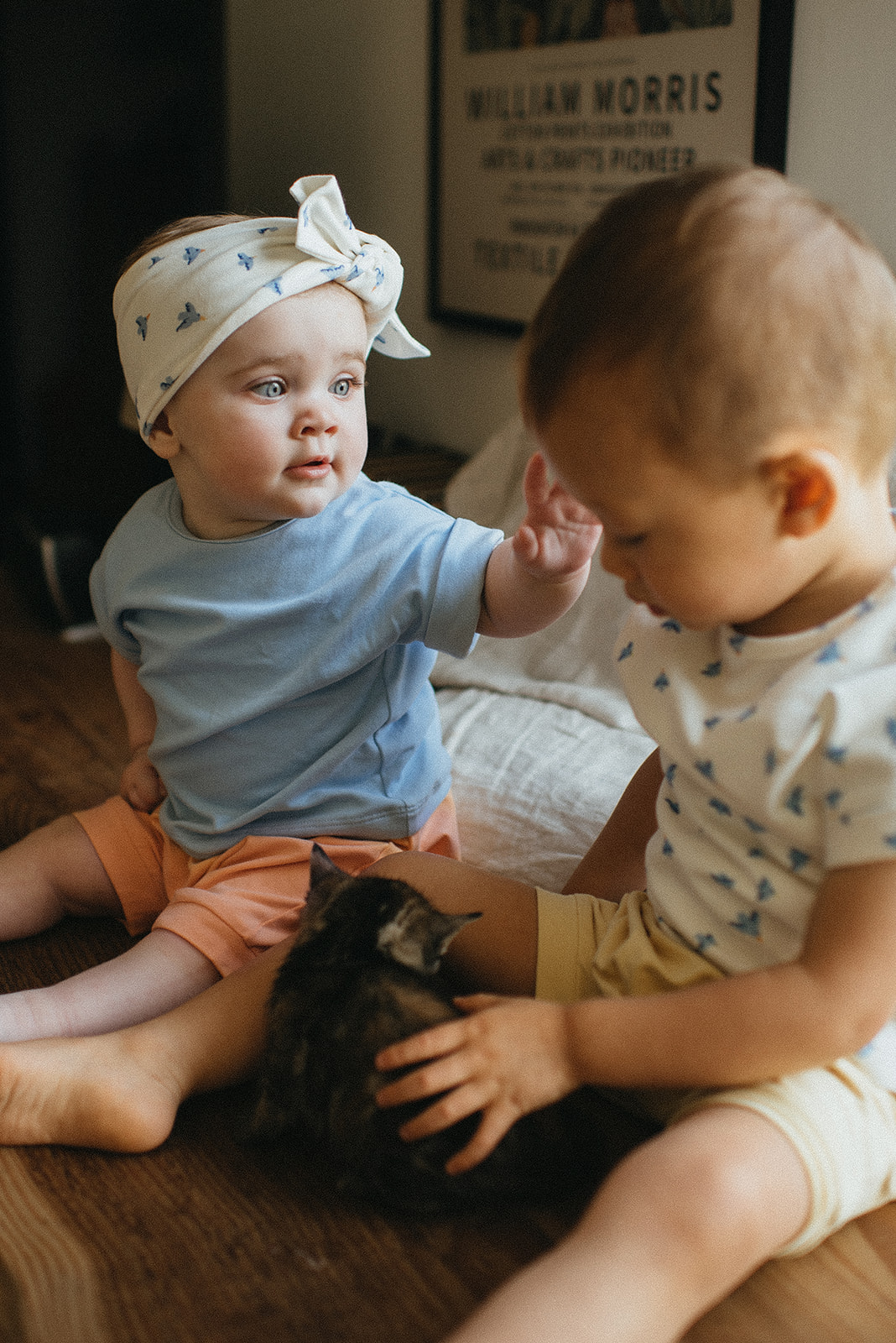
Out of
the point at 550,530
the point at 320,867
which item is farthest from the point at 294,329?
the point at 320,867

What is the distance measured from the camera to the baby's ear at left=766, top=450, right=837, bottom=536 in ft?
2.30

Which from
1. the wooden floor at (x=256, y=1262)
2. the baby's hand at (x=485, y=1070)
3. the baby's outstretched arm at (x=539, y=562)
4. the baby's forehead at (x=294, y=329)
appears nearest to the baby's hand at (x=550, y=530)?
the baby's outstretched arm at (x=539, y=562)

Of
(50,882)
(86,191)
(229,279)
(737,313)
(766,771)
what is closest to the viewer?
(737,313)

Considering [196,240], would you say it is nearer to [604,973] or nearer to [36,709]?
[604,973]

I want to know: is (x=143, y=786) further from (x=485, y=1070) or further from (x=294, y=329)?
(x=485, y=1070)

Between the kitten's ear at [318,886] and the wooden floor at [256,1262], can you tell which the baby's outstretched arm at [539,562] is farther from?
the wooden floor at [256,1262]

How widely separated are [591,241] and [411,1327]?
67cm

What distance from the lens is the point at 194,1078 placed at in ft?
3.12

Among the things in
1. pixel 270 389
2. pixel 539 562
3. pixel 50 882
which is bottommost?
pixel 50 882

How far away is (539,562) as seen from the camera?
3.21 ft

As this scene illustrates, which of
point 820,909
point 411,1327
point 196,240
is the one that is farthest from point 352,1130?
point 196,240

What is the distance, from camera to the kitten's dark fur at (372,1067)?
79cm

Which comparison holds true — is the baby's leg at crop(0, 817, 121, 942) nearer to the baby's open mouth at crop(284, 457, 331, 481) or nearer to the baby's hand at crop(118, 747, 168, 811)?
the baby's hand at crop(118, 747, 168, 811)

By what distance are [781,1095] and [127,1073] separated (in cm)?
47
